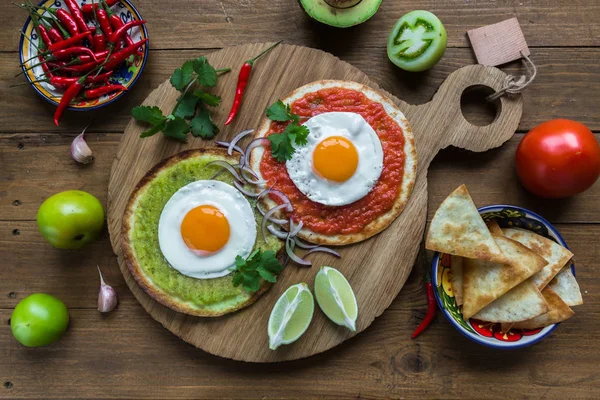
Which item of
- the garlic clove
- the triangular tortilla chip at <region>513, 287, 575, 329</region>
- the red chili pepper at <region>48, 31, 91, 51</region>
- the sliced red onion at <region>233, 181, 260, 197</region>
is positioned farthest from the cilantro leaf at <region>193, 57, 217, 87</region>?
the triangular tortilla chip at <region>513, 287, 575, 329</region>

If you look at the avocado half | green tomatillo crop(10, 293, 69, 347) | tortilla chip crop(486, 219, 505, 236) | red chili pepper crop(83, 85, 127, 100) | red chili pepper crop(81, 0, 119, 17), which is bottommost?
green tomatillo crop(10, 293, 69, 347)

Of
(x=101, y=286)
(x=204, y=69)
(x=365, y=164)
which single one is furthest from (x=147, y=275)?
(x=365, y=164)

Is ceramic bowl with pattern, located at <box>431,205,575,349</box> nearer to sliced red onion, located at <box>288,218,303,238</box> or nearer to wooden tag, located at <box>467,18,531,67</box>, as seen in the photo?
sliced red onion, located at <box>288,218,303,238</box>

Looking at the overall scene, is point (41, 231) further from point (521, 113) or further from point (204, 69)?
point (521, 113)

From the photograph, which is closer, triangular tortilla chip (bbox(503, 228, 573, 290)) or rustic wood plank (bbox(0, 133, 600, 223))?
triangular tortilla chip (bbox(503, 228, 573, 290))

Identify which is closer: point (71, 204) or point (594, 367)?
point (71, 204)

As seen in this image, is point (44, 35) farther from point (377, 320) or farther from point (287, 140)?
point (377, 320)

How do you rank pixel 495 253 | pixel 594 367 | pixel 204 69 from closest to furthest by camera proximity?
pixel 495 253
pixel 204 69
pixel 594 367
